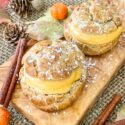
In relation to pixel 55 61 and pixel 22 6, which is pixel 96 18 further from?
pixel 22 6

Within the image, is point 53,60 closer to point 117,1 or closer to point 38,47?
point 38,47

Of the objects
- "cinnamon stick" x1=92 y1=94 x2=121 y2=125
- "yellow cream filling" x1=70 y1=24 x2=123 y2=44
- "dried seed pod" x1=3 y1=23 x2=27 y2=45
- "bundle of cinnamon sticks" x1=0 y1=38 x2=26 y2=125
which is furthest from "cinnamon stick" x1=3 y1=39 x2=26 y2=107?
"cinnamon stick" x1=92 y1=94 x2=121 y2=125

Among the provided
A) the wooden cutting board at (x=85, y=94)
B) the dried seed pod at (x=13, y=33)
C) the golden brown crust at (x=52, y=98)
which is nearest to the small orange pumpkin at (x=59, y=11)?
the dried seed pod at (x=13, y=33)

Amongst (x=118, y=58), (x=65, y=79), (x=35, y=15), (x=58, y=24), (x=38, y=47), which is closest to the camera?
(x=65, y=79)

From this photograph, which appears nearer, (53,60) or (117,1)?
(53,60)

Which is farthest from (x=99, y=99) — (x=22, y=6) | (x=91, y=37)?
(x=22, y=6)

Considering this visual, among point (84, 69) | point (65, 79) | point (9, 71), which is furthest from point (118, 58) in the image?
point (9, 71)

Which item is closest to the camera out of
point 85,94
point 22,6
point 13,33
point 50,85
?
point 50,85

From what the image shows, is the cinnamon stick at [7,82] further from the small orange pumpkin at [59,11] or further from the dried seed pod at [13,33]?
the small orange pumpkin at [59,11]
